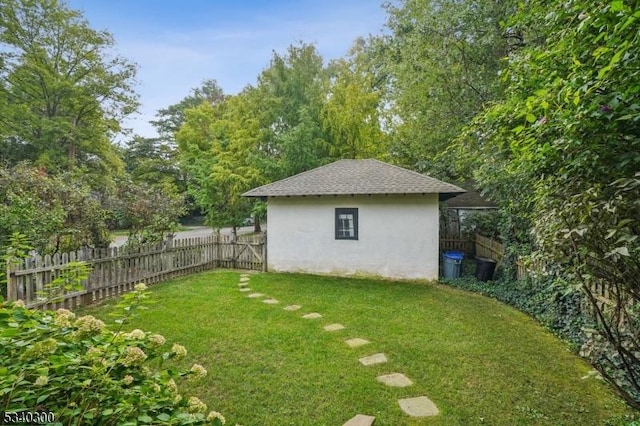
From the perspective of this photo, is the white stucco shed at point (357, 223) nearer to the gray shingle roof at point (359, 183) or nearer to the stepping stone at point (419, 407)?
the gray shingle roof at point (359, 183)

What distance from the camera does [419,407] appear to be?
319 cm

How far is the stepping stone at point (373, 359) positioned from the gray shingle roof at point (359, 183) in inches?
198

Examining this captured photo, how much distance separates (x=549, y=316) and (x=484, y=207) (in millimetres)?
11445

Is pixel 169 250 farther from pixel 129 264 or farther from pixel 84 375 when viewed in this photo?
pixel 84 375

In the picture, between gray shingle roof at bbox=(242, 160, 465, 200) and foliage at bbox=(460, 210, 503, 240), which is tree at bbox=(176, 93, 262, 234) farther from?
foliage at bbox=(460, 210, 503, 240)

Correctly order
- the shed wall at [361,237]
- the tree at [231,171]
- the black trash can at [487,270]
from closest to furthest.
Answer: the black trash can at [487,270] < the shed wall at [361,237] < the tree at [231,171]

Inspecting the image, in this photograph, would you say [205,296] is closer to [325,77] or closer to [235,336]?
[235,336]

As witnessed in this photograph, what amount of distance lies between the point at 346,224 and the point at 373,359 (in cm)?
551

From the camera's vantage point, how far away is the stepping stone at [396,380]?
361cm

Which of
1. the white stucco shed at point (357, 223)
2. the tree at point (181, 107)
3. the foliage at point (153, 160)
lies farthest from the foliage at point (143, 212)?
the tree at point (181, 107)

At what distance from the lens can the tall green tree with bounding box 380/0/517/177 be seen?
9.28 metres

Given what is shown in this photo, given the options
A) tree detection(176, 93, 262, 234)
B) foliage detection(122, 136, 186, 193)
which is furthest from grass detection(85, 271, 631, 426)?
foliage detection(122, 136, 186, 193)

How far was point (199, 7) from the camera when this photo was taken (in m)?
9.25

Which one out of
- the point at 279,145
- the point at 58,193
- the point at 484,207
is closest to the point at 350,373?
the point at 58,193
